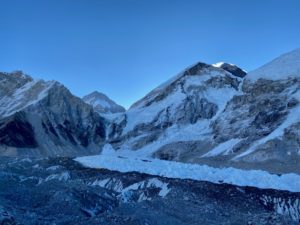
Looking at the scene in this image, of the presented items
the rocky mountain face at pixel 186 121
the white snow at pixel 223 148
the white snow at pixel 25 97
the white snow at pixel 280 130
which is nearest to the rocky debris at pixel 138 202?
the rocky mountain face at pixel 186 121

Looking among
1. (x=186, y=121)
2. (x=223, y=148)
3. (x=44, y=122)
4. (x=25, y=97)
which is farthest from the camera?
(x=25, y=97)

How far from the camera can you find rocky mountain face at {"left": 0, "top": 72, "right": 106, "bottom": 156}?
491 feet

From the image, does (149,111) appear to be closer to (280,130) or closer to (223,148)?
(223,148)

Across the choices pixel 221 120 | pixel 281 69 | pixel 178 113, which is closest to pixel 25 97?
pixel 178 113

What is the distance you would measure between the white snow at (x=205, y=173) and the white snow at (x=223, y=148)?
44192mm

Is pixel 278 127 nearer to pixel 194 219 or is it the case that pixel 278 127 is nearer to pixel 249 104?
pixel 249 104

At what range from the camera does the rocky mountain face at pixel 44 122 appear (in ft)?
491

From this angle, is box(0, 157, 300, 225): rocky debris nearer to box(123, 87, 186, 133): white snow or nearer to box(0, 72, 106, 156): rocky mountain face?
box(0, 72, 106, 156): rocky mountain face

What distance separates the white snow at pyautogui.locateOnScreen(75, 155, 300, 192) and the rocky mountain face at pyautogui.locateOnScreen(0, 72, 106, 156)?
60.9 metres

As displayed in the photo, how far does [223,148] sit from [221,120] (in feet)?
69.2

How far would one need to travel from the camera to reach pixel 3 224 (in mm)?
36844

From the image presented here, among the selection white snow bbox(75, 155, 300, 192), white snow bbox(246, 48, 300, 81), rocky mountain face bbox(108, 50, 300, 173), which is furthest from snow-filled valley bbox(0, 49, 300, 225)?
white snow bbox(246, 48, 300, 81)

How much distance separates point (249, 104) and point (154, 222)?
10876 cm

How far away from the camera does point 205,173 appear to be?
261 feet
